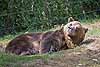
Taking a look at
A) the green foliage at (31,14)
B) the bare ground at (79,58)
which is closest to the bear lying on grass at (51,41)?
the bare ground at (79,58)

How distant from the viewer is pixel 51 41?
9523mm

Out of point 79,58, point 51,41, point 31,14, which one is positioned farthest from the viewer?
point 31,14

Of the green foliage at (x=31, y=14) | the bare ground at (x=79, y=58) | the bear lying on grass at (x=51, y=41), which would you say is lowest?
the bare ground at (x=79, y=58)

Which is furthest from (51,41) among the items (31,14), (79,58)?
(31,14)

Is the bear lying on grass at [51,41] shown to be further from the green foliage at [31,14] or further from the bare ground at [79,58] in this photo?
the green foliage at [31,14]

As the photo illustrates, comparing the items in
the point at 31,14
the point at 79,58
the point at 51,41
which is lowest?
the point at 79,58

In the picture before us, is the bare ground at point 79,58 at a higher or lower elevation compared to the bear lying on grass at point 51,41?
lower

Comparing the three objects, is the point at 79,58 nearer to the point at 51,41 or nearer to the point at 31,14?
the point at 51,41

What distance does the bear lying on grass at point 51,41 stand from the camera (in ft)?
31.2

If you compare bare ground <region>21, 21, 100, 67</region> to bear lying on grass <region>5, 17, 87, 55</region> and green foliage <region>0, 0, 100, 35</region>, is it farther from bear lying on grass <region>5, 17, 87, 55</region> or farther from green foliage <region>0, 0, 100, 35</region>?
green foliage <region>0, 0, 100, 35</region>

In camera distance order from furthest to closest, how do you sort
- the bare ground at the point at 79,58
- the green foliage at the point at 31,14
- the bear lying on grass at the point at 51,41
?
1. the green foliage at the point at 31,14
2. the bear lying on grass at the point at 51,41
3. the bare ground at the point at 79,58

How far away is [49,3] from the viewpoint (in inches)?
573

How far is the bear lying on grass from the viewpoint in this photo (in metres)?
9.50

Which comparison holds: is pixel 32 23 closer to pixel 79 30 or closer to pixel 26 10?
pixel 26 10
